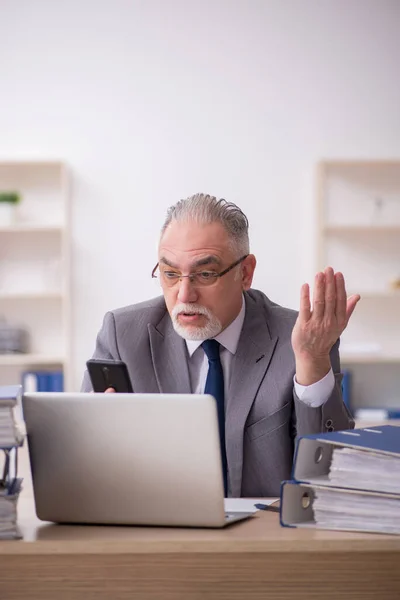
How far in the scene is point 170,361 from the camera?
228cm

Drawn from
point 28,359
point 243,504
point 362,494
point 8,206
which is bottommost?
point 28,359

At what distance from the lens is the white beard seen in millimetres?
2207

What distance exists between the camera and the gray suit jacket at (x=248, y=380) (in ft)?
7.15

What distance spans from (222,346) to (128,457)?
892 mm

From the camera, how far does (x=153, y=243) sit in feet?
16.8

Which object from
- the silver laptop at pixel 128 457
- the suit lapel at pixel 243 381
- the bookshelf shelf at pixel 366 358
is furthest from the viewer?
the bookshelf shelf at pixel 366 358

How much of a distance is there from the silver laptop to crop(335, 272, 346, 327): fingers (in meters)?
0.49

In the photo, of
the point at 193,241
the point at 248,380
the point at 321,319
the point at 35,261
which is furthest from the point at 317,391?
the point at 35,261

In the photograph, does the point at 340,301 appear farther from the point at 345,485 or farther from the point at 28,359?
the point at 28,359

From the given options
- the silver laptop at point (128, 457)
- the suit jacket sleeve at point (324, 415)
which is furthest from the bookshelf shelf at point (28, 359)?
the silver laptop at point (128, 457)

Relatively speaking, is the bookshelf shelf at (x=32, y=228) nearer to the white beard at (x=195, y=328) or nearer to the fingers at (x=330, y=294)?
the white beard at (x=195, y=328)

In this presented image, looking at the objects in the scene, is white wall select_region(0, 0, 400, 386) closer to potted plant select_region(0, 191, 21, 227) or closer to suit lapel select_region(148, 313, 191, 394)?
potted plant select_region(0, 191, 21, 227)

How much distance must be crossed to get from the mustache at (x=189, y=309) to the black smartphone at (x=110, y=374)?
495 millimetres

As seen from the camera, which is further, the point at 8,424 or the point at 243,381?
the point at 243,381
